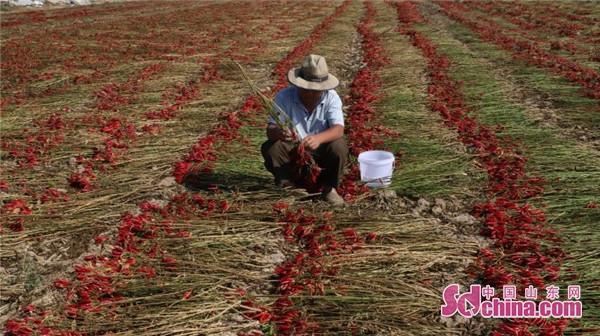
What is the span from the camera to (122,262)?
3910 mm

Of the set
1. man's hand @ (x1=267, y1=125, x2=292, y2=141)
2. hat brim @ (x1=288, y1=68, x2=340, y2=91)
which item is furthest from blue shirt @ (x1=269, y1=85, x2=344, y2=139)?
hat brim @ (x1=288, y1=68, x2=340, y2=91)

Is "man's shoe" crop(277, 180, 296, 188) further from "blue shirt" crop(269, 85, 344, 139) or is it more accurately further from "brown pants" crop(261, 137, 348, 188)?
"blue shirt" crop(269, 85, 344, 139)

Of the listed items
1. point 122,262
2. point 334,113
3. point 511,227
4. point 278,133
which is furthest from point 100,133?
point 511,227

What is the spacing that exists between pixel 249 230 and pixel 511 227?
221cm

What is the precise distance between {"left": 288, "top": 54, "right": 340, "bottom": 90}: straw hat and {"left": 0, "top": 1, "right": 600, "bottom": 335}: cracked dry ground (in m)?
1.12

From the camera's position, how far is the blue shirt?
4746 mm

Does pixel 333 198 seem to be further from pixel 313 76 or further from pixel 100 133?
pixel 100 133

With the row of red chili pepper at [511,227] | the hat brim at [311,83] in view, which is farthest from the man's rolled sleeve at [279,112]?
the row of red chili pepper at [511,227]

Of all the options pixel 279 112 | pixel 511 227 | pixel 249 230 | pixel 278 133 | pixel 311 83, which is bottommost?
pixel 511 227

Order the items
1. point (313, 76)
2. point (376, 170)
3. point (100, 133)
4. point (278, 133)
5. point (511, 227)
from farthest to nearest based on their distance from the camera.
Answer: point (100, 133) < point (376, 170) < point (278, 133) < point (313, 76) < point (511, 227)

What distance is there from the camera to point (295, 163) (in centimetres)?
472

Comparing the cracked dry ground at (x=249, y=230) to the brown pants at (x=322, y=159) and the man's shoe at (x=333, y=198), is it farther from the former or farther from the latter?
the brown pants at (x=322, y=159)

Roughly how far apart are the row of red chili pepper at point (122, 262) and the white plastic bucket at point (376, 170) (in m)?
1.36

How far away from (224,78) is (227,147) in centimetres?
436
